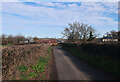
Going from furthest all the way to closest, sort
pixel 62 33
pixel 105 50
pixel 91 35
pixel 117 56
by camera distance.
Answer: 1. pixel 62 33
2. pixel 91 35
3. pixel 105 50
4. pixel 117 56

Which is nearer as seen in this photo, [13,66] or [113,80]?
[13,66]

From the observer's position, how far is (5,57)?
211 inches

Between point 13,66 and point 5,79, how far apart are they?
835mm

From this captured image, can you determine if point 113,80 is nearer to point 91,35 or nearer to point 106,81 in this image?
point 106,81

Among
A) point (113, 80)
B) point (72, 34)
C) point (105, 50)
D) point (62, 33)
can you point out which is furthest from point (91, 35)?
point (113, 80)

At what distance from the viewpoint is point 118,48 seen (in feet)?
31.8

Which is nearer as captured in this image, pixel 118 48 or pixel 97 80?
pixel 97 80

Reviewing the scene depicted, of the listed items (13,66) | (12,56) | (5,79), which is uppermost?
(12,56)

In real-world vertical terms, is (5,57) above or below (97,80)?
above

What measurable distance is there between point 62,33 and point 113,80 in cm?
5617

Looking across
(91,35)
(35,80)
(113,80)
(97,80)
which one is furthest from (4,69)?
(91,35)

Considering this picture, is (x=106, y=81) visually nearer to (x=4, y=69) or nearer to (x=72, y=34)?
(x=4, y=69)

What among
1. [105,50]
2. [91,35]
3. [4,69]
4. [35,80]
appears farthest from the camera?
[91,35]

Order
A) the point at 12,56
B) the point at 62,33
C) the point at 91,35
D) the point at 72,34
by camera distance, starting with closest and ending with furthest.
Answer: the point at 12,56 → the point at 91,35 → the point at 72,34 → the point at 62,33
